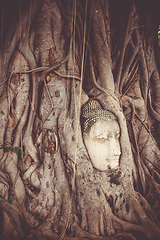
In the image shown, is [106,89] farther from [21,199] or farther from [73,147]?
[21,199]

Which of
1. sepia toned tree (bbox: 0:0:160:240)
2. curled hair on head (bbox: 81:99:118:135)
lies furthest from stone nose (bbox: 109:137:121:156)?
curled hair on head (bbox: 81:99:118:135)

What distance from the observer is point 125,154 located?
200cm

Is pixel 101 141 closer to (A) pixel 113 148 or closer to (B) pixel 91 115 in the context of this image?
(A) pixel 113 148

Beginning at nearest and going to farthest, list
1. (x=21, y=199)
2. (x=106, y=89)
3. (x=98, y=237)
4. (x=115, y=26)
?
(x=98, y=237), (x=21, y=199), (x=106, y=89), (x=115, y=26)

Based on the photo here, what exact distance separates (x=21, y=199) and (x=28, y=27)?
2122mm

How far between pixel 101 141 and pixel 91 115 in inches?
13.8

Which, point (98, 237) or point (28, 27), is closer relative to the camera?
point (98, 237)

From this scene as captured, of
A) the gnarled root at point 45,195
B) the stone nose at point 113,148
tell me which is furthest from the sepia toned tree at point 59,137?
the stone nose at point 113,148

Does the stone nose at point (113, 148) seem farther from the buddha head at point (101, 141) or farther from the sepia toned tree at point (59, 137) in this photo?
the sepia toned tree at point (59, 137)

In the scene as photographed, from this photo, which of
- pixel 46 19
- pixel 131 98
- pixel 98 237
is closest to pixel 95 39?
pixel 46 19

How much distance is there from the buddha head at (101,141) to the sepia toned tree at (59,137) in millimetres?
81

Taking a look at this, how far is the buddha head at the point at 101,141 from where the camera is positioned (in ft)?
A: 6.15

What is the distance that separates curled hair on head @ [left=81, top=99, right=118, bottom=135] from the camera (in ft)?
6.28

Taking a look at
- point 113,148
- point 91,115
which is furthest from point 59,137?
point 113,148
